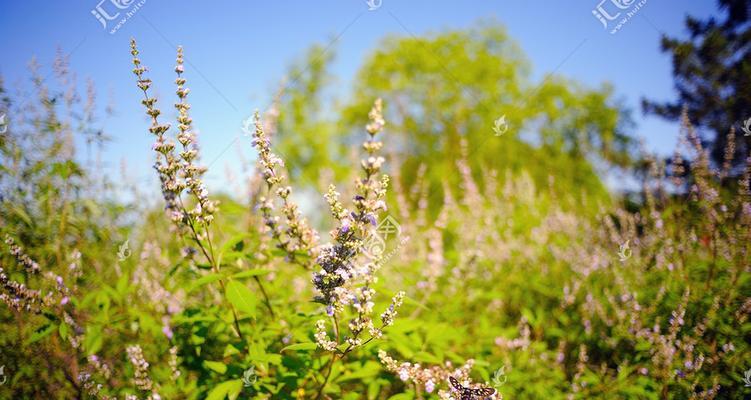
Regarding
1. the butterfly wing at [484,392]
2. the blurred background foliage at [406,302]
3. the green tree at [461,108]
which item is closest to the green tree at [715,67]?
the blurred background foliage at [406,302]

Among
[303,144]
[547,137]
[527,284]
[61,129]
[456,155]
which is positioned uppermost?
[303,144]

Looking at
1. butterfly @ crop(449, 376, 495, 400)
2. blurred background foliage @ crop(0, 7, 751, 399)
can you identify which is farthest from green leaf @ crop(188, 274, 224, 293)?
butterfly @ crop(449, 376, 495, 400)

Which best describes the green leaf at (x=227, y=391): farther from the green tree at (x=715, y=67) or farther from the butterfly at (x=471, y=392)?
the green tree at (x=715, y=67)

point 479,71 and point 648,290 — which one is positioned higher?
point 479,71

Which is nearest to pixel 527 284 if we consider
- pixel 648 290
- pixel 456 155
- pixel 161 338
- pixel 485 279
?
pixel 485 279

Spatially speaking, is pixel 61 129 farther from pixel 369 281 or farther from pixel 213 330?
pixel 369 281

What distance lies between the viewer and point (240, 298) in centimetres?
198

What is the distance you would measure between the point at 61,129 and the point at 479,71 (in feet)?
88.5

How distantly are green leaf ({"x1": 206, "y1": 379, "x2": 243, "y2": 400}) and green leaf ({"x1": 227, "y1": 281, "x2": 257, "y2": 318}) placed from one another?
41 cm

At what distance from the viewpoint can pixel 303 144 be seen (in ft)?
93.0

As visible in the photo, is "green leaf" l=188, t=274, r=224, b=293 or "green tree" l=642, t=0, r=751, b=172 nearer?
"green leaf" l=188, t=274, r=224, b=293

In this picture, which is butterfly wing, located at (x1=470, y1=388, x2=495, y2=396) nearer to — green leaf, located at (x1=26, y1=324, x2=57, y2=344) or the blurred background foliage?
the blurred background foliage

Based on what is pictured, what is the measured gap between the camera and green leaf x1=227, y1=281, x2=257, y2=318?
1.92m

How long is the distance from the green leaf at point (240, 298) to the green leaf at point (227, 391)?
0.41 m
